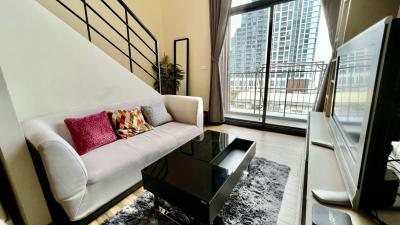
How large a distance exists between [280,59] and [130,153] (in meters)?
3.19

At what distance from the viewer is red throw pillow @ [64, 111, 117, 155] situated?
1546 millimetres

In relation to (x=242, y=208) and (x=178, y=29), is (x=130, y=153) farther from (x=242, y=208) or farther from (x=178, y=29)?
(x=178, y=29)

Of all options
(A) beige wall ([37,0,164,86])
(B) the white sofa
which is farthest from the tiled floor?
(A) beige wall ([37,0,164,86])

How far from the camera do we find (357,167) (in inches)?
26.0

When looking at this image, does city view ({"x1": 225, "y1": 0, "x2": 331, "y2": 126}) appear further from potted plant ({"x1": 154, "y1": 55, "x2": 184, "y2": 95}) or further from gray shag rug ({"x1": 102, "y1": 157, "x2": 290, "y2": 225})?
gray shag rug ({"x1": 102, "y1": 157, "x2": 290, "y2": 225})

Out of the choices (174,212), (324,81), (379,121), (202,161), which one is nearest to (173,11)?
(324,81)

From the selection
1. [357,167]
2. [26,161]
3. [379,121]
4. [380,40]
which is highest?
[380,40]

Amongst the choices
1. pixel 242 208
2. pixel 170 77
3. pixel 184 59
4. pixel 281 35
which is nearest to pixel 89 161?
pixel 242 208

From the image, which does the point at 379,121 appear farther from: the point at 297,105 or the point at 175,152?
the point at 297,105

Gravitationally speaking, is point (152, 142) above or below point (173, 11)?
below

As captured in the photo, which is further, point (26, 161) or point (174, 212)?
point (174, 212)

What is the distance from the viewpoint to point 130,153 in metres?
1.54

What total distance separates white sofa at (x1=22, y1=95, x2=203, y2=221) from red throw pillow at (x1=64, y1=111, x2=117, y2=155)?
0.07 m

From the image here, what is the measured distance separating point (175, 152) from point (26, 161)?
103 cm
